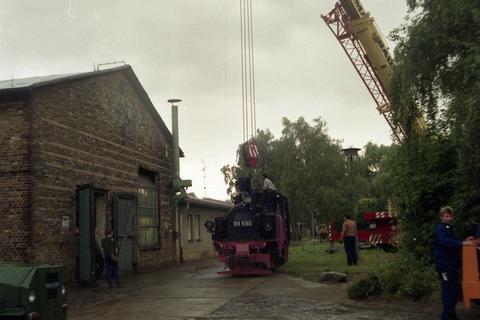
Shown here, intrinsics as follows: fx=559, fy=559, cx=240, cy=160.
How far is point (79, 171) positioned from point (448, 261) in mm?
11415

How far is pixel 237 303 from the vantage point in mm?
10977

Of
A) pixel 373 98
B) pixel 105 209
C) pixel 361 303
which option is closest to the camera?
pixel 361 303

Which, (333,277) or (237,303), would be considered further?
(333,277)

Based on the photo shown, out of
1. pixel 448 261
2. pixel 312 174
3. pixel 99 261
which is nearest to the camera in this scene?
pixel 448 261

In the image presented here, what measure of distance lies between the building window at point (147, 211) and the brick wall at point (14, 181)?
6925mm

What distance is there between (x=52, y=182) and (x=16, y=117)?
6.38ft

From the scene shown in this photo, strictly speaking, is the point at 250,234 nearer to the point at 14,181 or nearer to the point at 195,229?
the point at 14,181

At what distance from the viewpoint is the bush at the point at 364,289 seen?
10898mm

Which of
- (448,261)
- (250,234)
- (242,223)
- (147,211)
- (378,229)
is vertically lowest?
(378,229)

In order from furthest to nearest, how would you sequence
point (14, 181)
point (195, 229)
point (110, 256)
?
1. point (195, 229)
2. point (110, 256)
3. point (14, 181)

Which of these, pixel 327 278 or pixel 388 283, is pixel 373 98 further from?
pixel 388 283

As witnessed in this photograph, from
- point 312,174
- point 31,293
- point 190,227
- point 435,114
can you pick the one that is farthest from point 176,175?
point 312,174

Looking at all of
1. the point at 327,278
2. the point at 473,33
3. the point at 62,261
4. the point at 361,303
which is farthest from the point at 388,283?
A: the point at 62,261

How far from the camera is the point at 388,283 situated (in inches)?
422
